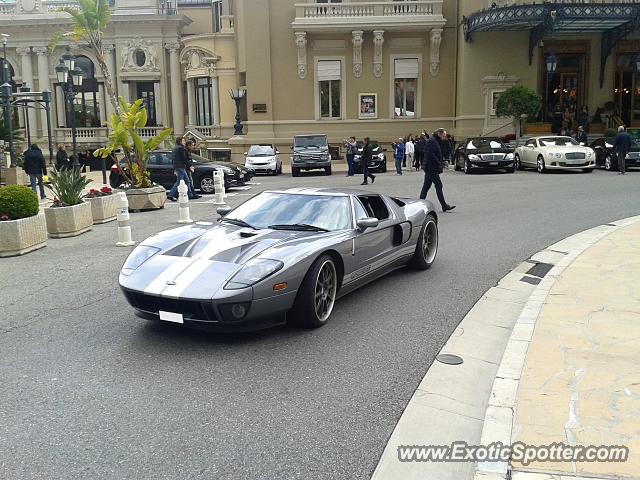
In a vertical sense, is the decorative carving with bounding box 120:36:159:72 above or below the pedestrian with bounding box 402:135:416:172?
above

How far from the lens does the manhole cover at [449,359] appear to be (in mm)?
5066

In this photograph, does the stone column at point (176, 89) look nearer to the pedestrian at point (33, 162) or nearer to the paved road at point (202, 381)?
the pedestrian at point (33, 162)

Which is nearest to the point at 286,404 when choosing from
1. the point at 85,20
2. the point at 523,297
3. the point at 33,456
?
the point at 33,456

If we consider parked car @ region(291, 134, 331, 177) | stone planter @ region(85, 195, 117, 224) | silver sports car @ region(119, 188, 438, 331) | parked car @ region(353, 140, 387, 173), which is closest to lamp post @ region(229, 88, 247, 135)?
parked car @ region(291, 134, 331, 177)

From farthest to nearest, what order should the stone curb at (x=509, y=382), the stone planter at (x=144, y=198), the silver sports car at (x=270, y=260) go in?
the stone planter at (x=144, y=198)
the silver sports car at (x=270, y=260)
the stone curb at (x=509, y=382)

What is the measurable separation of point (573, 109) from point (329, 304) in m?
31.7

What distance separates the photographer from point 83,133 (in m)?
41.8

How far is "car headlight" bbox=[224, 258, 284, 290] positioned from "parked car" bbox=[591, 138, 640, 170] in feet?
70.7

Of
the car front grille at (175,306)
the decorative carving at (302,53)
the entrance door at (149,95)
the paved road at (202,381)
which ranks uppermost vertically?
the decorative carving at (302,53)

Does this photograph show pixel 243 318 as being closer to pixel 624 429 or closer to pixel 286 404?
pixel 286 404

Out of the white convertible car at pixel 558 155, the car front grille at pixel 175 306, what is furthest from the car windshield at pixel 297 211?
the white convertible car at pixel 558 155

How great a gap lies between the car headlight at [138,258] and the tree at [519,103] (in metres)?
26.2

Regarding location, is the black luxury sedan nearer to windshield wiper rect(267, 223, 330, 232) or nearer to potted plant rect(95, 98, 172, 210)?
potted plant rect(95, 98, 172, 210)

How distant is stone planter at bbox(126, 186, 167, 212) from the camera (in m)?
15.0
